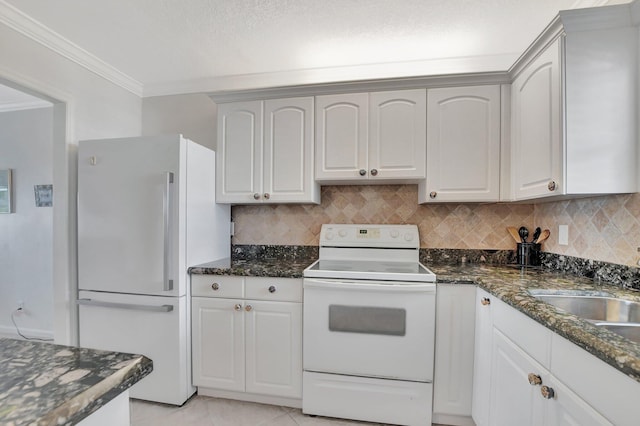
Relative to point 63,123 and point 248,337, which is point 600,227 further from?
point 63,123

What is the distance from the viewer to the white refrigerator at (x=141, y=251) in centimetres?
178

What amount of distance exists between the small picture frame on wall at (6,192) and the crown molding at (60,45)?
1784 mm

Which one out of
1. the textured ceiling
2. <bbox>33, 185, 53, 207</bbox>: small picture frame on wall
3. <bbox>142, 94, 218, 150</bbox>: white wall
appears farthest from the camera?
<bbox>33, 185, 53, 207</bbox>: small picture frame on wall

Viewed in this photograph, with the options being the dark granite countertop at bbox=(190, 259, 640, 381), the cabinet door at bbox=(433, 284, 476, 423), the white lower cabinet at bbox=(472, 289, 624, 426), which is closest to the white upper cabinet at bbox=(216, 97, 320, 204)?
the dark granite countertop at bbox=(190, 259, 640, 381)

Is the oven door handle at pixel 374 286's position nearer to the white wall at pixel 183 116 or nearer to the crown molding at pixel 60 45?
the white wall at pixel 183 116

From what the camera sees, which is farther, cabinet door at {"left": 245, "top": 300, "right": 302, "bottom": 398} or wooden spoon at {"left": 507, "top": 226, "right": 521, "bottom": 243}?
Answer: wooden spoon at {"left": 507, "top": 226, "right": 521, "bottom": 243}

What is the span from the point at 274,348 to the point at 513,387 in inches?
49.4

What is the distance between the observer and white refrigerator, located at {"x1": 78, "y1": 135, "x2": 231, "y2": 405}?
1.78 m

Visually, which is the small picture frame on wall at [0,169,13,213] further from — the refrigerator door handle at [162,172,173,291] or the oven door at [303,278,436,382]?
the oven door at [303,278,436,382]

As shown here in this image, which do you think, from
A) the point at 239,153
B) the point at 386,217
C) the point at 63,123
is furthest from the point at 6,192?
the point at 386,217

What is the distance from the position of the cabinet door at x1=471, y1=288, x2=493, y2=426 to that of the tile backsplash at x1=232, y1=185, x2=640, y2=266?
640 mm

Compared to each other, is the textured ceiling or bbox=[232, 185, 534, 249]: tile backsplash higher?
the textured ceiling

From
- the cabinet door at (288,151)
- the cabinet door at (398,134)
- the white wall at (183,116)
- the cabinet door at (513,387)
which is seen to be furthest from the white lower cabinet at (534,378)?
the white wall at (183,116)

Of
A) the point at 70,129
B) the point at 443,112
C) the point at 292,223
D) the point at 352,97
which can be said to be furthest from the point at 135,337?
the point at 443,112
